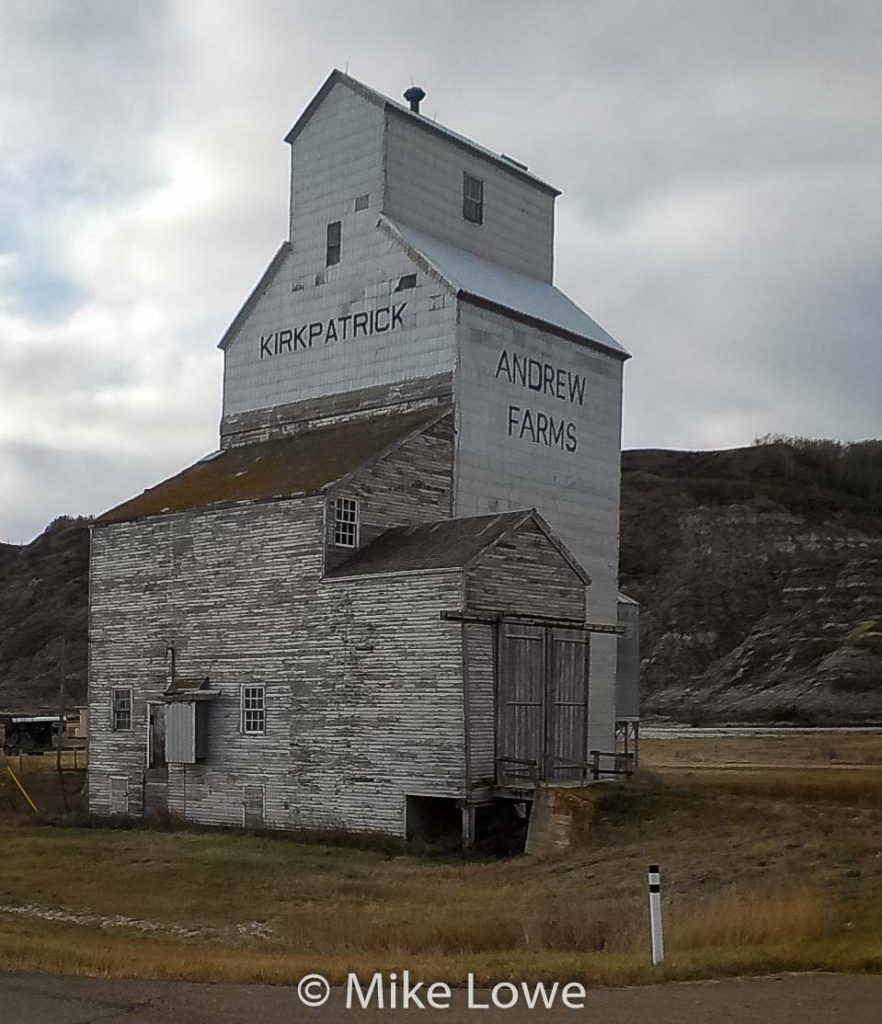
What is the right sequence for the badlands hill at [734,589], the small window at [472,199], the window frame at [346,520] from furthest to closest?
the badlands hill at [734,589] → the small window at [472,199] → the window frame at [346,520]

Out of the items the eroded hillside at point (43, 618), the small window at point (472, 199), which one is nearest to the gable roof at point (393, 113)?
the small window at point (472, 199)

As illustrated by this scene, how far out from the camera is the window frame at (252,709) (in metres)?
32.2

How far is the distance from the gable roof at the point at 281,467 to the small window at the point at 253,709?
4.69 meters

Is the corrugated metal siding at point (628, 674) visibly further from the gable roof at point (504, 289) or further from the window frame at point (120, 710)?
the window frame at point (120, 710)

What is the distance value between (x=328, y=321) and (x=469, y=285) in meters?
4.88

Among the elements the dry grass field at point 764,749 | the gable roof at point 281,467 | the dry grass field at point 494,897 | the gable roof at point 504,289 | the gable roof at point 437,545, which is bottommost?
the dry grass field at point 764,749

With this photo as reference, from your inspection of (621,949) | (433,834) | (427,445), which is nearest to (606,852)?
(433,834)

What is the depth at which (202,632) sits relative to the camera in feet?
111

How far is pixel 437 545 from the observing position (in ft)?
98.2

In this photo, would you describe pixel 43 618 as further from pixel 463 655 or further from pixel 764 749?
pixel 463 655

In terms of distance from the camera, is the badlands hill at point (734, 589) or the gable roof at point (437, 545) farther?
the badlands hill at point (734, 589)

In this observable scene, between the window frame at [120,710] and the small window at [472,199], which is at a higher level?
the small window at [472,199]

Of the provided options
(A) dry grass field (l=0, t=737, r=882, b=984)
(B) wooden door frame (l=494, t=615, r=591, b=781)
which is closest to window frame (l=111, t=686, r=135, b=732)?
(A) dry grass field (l=0, t=737, r=882, b=984)

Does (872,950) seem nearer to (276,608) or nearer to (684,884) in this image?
(684,884)
